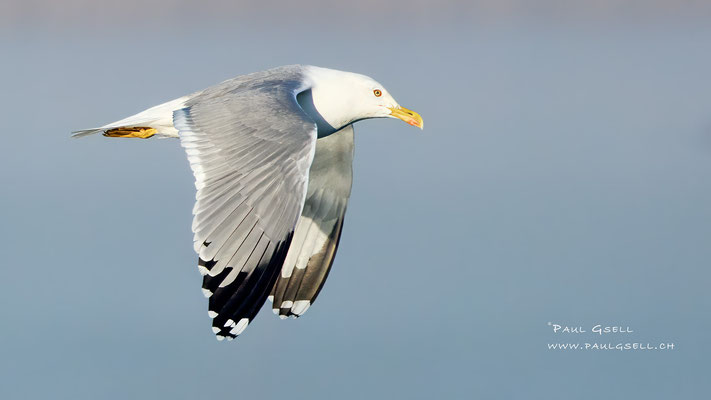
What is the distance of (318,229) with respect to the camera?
29.3ft

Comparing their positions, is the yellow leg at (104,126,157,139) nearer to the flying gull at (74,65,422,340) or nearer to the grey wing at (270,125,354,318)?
the flying gull at (74,65,422,340)

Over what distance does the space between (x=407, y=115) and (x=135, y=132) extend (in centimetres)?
204

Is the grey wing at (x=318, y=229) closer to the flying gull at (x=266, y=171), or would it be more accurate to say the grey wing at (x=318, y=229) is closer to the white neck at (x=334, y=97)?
the flying gull at (x=266, y=171)

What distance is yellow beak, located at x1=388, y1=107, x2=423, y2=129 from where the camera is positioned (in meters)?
8.38

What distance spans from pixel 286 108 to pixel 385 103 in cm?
134

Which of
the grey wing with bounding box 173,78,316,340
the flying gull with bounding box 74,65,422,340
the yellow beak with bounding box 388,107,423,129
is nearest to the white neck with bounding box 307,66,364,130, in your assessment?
the flying gull with bounding box 74,65,422,340

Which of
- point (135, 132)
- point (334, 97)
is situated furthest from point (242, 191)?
point (135, 132)

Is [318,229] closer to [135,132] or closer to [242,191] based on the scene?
A: [135,132]

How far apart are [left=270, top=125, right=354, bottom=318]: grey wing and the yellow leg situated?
1.31 metres

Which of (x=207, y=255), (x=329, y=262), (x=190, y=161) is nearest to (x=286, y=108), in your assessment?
(x=190, y=161)

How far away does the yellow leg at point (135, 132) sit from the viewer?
843cm

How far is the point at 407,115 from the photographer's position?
8484 millimetres

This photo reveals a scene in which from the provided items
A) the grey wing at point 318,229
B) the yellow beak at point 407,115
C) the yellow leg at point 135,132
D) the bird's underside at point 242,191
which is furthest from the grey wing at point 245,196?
the grey wing at point 318,229

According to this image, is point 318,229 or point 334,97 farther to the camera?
point 318,229
